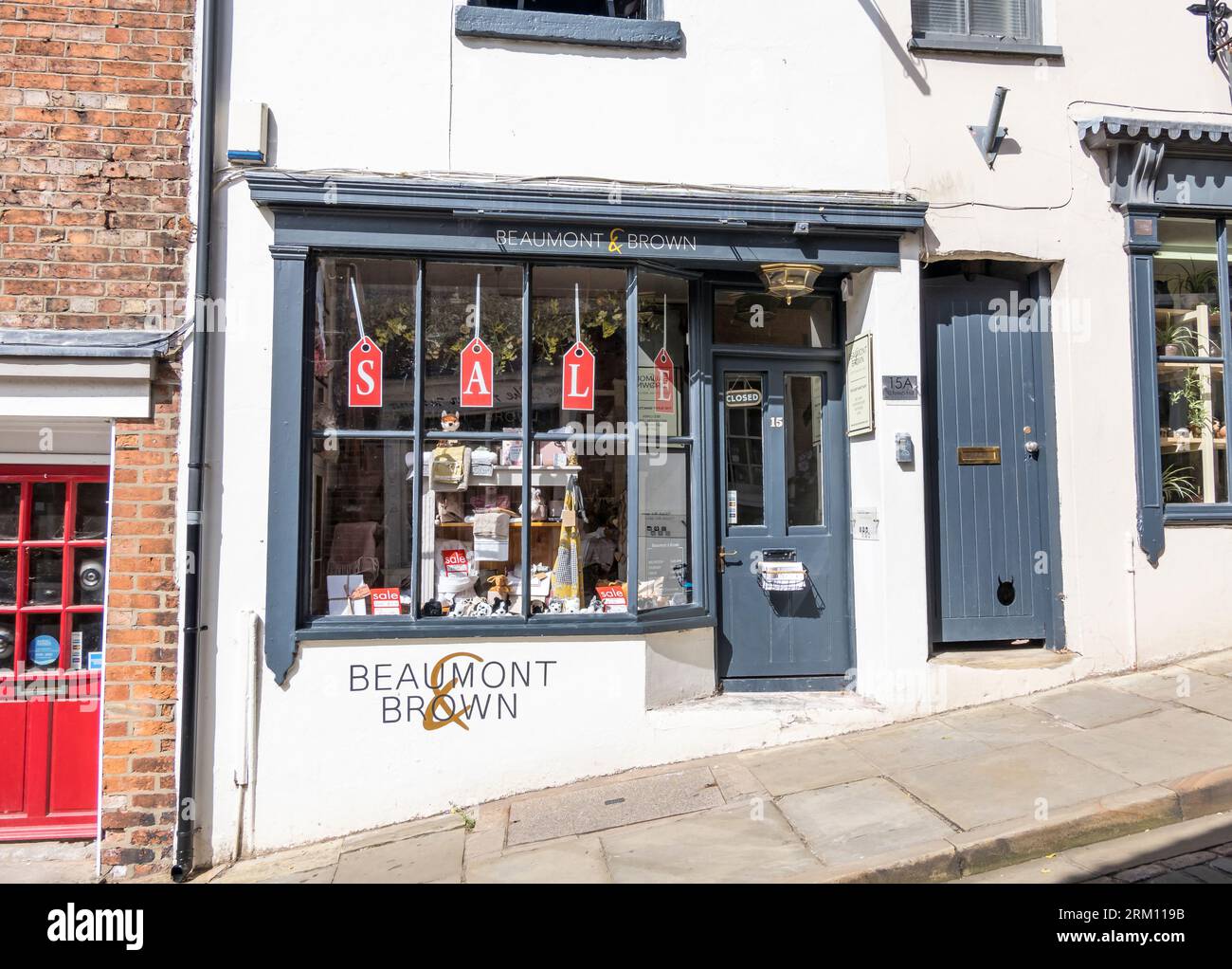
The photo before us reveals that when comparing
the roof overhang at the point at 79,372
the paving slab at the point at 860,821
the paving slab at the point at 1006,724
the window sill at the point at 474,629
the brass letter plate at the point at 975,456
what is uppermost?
the roof overhang at the point at 79,372

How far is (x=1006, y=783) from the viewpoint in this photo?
13.2 ft

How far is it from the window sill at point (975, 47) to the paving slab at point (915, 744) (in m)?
4.48

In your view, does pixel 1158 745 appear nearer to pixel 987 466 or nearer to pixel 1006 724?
pixel 1006 724

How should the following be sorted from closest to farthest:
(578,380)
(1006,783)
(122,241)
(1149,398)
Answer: (1006,783)
(122,241)
(578,380)
(1149,398)

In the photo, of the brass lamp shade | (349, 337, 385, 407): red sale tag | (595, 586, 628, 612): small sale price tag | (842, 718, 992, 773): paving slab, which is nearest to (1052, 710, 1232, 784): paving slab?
(842, 718, 992, 773): paving slab

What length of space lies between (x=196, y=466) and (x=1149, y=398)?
6181 mm

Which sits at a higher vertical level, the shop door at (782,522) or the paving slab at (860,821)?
the shop door at (782,522)

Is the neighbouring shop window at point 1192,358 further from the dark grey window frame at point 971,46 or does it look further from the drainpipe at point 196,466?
the drainpipe at point 196,466

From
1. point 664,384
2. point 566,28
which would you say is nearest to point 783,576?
point 664,384

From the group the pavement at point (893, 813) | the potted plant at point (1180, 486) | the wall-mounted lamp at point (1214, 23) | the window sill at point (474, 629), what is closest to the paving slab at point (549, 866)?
the pavement at point (893, 813)

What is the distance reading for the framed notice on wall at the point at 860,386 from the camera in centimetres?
515

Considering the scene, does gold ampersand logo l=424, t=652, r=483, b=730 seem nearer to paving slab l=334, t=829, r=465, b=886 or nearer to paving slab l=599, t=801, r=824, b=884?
paving slab l=334, t=829, r=465, b=886
